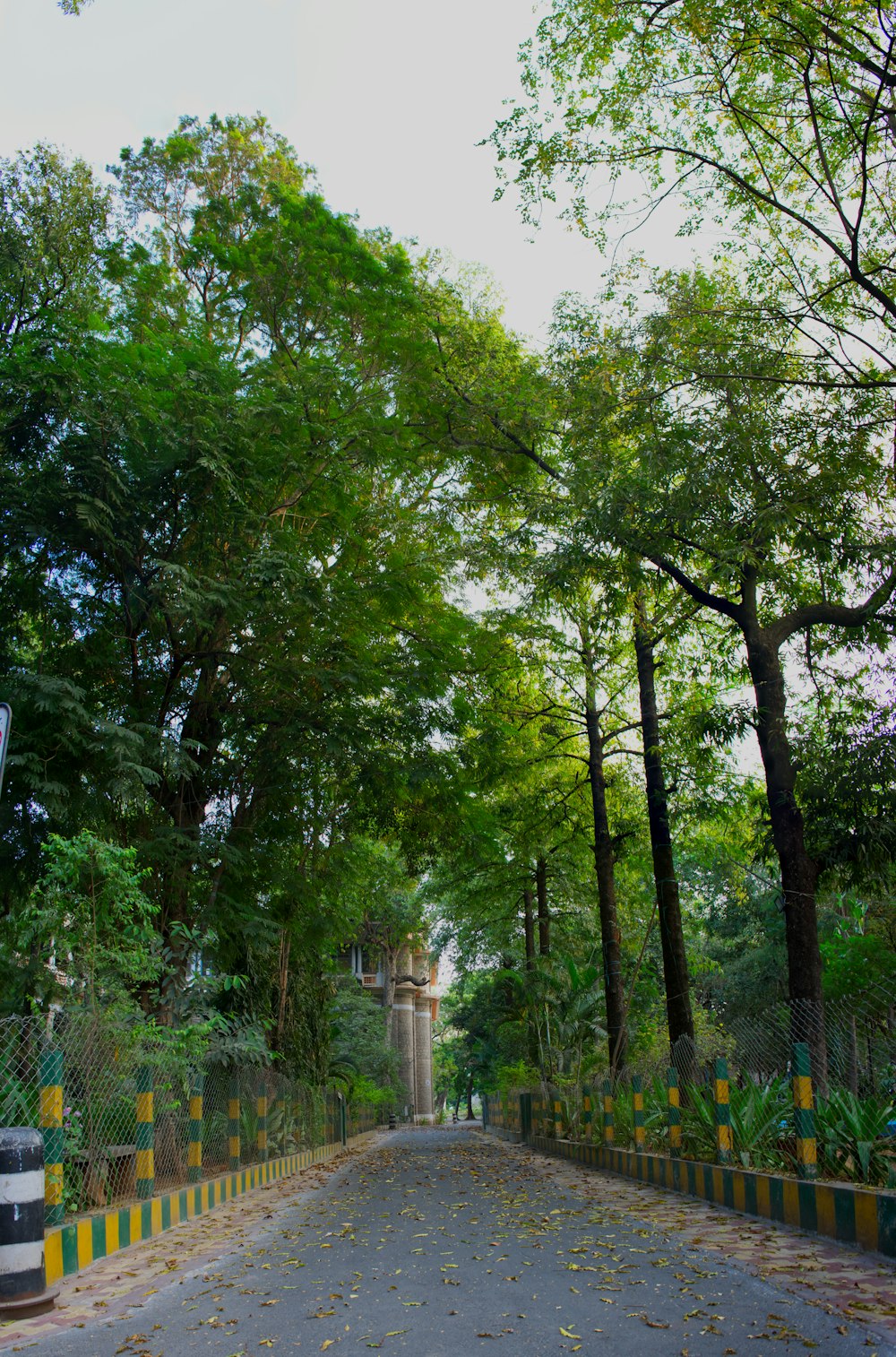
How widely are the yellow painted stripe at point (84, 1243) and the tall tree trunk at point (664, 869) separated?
Answer: 27.9 feet

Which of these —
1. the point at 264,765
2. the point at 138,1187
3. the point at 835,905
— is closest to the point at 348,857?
the point at 264,765

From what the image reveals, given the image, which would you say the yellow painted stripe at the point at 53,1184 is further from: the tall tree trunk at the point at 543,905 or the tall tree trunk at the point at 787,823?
the tall tree trunk at the point at 543,905

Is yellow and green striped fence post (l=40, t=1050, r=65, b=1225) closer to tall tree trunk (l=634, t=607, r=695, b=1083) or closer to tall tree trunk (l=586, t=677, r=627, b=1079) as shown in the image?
tall tree trunk (l=634, t=607, r=695, b=1083)

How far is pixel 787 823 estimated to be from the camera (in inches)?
455

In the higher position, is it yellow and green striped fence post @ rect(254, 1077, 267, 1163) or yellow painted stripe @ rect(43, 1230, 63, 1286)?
yellow painted stripe @ rect(43, 1230, 63, 1286)

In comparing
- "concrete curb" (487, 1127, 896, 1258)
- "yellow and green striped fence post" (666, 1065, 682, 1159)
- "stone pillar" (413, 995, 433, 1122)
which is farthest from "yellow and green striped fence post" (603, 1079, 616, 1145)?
"stone pillar" (413, 995, 433, 1122)

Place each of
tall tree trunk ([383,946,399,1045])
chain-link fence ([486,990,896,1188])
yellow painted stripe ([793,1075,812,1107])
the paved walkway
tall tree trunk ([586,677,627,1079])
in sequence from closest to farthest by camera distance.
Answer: the paved walkway → chain-link fence ([486,990,896,1188]) → yellow painted stripe ([793,1075,812,1107]) → tall tree trunk ([586,677,627,1079]) → tall tree trunk ([383,946,399,1045])

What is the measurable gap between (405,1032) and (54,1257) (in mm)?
55139

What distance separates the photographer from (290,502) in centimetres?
1489

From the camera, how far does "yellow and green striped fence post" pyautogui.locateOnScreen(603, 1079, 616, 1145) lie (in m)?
15.6

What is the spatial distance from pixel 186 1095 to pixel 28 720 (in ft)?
14.4

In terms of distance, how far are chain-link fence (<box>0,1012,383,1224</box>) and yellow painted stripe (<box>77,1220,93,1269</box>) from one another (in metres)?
0.17

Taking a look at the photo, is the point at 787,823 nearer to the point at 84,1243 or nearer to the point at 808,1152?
the point at 808,1152

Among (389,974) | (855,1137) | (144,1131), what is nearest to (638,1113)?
(855,1137)
